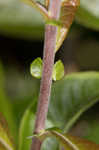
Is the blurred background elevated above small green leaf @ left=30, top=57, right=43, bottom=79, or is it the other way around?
small green leaf @ left=30, top=57, right=43, bottom=79

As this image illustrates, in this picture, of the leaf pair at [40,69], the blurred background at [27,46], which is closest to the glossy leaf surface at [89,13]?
the blurred background at [27,46]

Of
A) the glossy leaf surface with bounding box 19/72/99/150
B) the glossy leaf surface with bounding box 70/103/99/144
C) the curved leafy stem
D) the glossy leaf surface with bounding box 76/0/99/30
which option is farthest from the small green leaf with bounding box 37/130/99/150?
the glossy leaf surface with bounding box 76/0/99/30

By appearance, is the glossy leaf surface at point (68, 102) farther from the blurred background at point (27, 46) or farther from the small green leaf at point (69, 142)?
the blurred background at point (27, 46)

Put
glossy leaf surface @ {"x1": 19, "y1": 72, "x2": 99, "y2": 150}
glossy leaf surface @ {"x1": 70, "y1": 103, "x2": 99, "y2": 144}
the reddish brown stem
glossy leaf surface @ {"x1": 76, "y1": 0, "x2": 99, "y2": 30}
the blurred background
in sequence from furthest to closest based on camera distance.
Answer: the blurred background
glossy leaf surface @ {"x1": 76, "y1": 0, "x2": 99, "y2": 30}
glossy leaf surface @ {"x1": 70, "y1": 103, "x2": 99, "y2": 144}
glossy leaf surface @ {"x1": 19, "y1": 72, "x2": 99, "y2": 150}
the reddish brown stem

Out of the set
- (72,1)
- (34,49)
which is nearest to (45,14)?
(72,1)

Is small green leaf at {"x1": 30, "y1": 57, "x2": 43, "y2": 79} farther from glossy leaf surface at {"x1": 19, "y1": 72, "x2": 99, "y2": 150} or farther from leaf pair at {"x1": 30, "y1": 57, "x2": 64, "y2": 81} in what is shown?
glossy leaf surface at {"x1": 19, "y1": 72, "x2": 99, "y2": 150}

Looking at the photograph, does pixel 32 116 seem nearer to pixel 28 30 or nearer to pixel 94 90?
pixel 94 90

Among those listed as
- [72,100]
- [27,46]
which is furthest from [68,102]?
[27,46]
